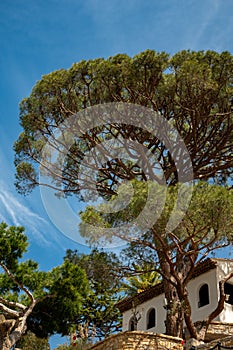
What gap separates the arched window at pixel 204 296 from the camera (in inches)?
645

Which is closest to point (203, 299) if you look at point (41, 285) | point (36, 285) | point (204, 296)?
point (204, 296)

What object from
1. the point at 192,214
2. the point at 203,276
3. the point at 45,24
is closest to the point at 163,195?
the point at 192,214

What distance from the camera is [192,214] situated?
10688 mm

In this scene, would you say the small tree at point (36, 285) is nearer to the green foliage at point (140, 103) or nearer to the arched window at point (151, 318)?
the green foliage at point (140, 103)

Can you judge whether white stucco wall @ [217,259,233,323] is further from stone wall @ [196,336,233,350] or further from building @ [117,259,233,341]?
stone wall @ [196,336,233,350]

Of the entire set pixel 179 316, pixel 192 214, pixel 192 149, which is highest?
pixel 192 149

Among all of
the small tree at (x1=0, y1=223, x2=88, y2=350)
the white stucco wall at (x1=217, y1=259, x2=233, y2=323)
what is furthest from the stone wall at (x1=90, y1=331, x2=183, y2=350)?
the white stucco wall at (x1=217, y1=259, x2=233, y2=323)

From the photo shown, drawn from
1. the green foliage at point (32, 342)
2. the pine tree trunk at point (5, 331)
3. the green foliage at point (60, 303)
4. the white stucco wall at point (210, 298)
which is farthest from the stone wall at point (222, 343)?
the green foliage at point (32, 342)

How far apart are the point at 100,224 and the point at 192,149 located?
3801 mm

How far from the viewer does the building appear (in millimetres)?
15195

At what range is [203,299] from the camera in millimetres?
16578

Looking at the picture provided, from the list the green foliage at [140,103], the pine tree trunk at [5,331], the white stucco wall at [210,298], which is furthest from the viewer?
the white stucco wall at [210,298]

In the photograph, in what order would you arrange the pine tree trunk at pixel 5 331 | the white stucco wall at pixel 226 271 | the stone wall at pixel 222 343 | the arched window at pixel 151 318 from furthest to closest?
the arched window at pixel 151 318 < the white stucco wall at pixel 226 271 < the pine tree trunk at pixel 5 331 < the stone wall at pixel 222 343

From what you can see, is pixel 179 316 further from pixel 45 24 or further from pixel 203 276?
pixel 45 24
